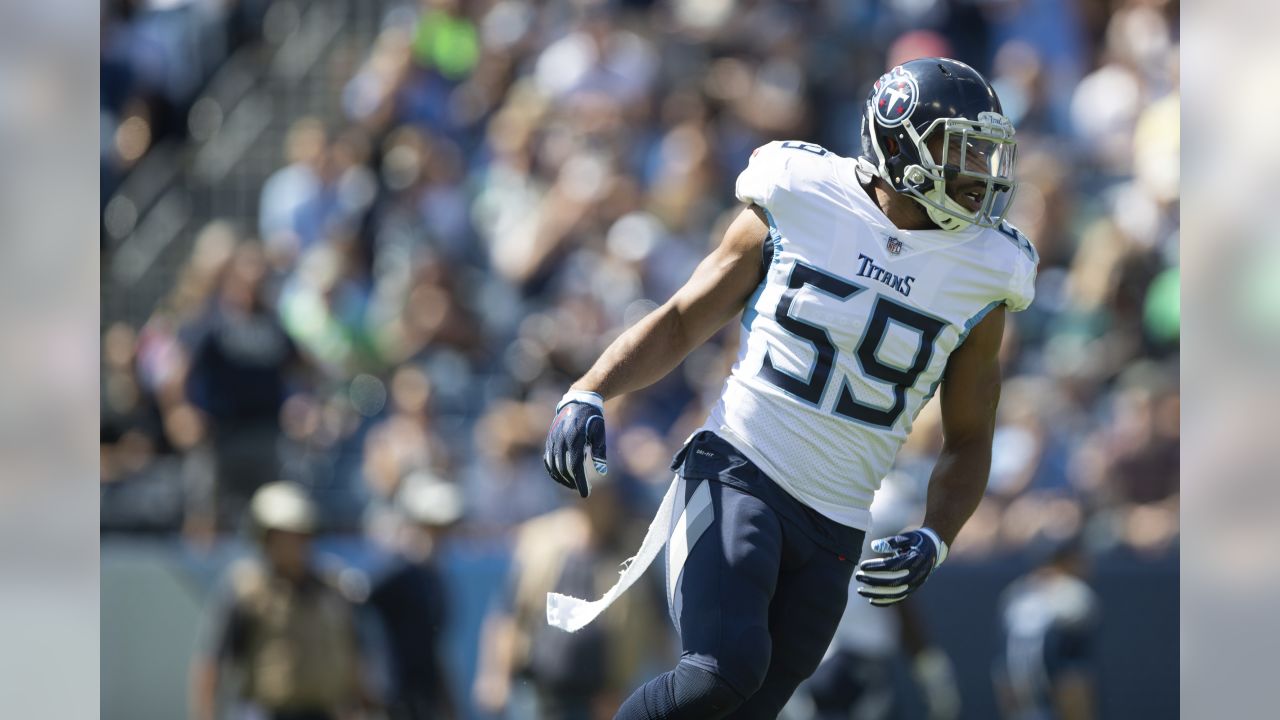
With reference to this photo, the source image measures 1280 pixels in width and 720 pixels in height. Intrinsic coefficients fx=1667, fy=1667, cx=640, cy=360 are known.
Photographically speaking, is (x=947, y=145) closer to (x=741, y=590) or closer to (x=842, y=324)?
(x=842, y=324)

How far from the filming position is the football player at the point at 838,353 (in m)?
4.41

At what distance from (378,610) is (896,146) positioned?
4.57 meters

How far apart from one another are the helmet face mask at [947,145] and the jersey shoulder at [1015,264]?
0.18ft

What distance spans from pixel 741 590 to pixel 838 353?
0.71 meters

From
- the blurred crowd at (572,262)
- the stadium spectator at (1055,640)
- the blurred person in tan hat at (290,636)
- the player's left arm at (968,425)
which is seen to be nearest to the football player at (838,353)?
the player's left arm at (968,425)

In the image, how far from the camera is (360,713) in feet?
26.6

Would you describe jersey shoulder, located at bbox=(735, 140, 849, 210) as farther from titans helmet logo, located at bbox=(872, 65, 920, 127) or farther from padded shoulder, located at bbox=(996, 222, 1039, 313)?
padded shoulder, located at bbox=(996, 222, 1039, 313)

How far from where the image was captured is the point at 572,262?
29.0 ft

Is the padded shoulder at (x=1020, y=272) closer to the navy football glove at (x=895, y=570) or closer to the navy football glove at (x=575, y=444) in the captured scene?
the navy football glove at (x=895, y=570)

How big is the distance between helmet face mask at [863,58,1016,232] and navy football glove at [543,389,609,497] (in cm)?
107

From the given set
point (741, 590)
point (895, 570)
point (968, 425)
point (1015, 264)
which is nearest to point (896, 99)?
point (1015, 264)
